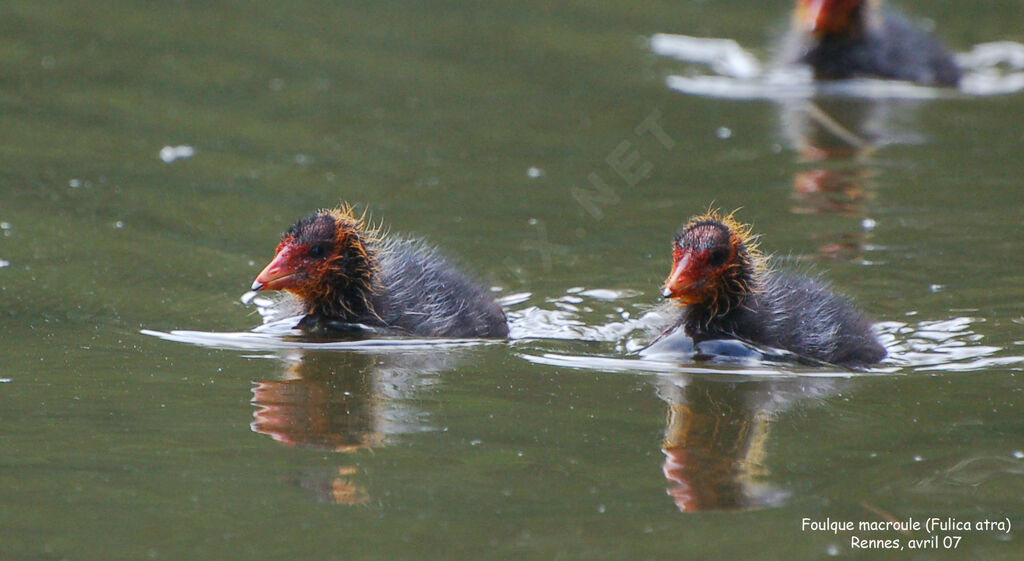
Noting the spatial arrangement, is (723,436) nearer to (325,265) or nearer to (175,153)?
(325,265)

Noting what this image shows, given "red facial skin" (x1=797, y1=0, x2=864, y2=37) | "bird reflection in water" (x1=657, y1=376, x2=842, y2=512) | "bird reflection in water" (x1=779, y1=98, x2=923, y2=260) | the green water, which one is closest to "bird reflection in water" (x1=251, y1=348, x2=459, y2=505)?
the green water

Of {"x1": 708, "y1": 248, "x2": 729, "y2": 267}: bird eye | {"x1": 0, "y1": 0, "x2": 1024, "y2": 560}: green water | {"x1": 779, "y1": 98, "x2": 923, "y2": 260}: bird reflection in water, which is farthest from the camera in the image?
{"x1": 779, "y1": 98, "x2": 923, "y2": 260}: bird reflection in water

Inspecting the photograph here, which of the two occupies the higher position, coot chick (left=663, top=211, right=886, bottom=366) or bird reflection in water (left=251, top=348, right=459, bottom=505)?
coot chick (left=663, top=211, right=886, bottom=366)

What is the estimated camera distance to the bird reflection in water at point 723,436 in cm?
458

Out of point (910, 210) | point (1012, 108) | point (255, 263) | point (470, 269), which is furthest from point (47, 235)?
point (1012, 108)

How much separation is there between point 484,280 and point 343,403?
7.33 ft

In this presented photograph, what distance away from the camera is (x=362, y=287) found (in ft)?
→ 22.3

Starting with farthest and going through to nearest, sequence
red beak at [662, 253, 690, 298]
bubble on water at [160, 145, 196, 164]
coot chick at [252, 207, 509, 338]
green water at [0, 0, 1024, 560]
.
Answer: bubble on water at [160, 145, 196, 164], coot chick at [252, 207, 509, 338], red beak at [662, 253, 690, 298], green water at [0, 0, 1024, 560]

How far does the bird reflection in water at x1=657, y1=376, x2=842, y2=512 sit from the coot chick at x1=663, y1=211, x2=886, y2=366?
0.38 meters

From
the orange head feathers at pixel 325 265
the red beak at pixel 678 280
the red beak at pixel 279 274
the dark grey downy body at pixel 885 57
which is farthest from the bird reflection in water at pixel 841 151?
the red beak at pixel 279 274

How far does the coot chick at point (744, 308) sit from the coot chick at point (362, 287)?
109cm

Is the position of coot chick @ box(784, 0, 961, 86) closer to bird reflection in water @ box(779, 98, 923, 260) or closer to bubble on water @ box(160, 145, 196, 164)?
bird reflection in water @ box(779, 98, 923, 260)

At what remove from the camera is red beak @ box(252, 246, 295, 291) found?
6.45m

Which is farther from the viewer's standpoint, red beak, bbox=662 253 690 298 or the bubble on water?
the bubble on water
